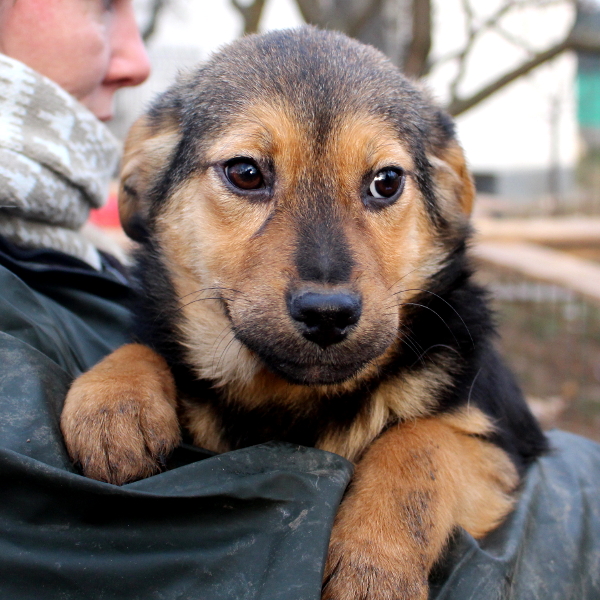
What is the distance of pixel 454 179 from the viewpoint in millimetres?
A: 2766

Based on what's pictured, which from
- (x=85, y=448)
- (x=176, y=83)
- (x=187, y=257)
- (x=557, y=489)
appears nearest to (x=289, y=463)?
(x=85, y=448)

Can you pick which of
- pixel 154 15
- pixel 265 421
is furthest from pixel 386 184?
pixel 154 15

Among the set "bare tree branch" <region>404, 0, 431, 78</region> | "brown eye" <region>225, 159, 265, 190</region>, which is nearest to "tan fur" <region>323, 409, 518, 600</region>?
"brown eye" <region>225, 159, 265, 190</region>

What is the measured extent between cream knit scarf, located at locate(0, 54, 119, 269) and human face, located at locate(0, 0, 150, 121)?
19 centimetres

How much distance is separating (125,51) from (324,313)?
183 cm

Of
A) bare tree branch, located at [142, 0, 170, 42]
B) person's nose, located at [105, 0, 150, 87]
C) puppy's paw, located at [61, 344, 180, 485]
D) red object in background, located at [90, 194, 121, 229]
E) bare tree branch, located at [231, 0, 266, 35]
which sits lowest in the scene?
red object in background, located at [90, 194, 121, 229]

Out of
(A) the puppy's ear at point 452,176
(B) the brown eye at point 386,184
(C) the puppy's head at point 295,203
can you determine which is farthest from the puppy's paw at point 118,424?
(A) the puppy's ear at point 452,176

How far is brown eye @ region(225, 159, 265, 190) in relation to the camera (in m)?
2.30

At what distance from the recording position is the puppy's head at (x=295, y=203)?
196cm

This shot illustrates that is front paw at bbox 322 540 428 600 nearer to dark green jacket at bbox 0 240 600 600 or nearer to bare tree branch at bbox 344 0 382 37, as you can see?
dark green jacket at bbox 0 240 600 600

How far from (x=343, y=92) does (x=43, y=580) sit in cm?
182

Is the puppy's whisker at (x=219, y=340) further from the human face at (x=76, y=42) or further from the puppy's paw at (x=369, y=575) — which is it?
the human face at (x=76, y=42)

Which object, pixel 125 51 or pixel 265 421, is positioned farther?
pixel 125 51

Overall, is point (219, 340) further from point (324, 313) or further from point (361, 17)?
point (361, 17)
